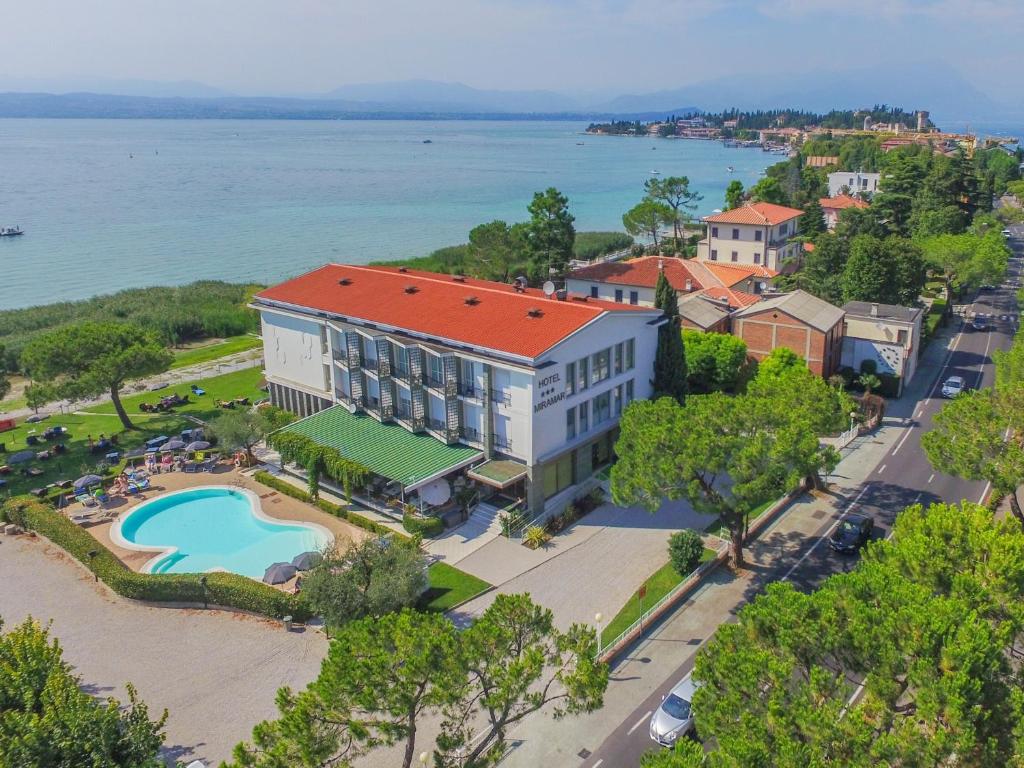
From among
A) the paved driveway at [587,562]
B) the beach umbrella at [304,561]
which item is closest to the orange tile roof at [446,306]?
the paved driveway at [587,562]

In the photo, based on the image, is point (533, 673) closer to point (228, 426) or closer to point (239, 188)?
point (228, 426)

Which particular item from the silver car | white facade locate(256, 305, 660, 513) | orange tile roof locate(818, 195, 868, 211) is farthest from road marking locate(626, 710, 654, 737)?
orange tile roof locate(818, 195, 868, 211)

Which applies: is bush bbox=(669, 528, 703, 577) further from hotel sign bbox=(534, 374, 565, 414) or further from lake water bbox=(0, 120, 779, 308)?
lake water bbox=(0, 120, 779, 308)

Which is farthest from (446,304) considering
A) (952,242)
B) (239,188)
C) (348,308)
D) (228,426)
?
(239,188)

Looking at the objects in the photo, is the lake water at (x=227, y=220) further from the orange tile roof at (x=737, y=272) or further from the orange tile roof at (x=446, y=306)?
the orange tile roof at (x=446, y=306)

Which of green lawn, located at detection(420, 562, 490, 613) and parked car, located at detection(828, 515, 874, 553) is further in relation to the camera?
parked car, located at detection(828, 515, 874, 553)
